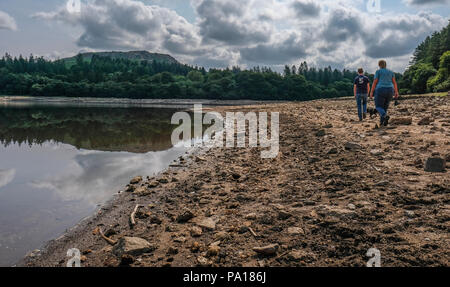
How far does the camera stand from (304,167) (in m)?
7.72

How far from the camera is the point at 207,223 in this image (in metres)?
4.86

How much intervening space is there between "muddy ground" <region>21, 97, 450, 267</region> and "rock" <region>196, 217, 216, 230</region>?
0.12 ft

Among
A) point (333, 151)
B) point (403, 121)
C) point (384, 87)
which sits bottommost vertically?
point (333, 151)

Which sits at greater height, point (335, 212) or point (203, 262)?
point (335, 212)

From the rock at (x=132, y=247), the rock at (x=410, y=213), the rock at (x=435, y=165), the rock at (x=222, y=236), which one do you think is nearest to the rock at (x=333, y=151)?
the rock at (x=435, y=165)

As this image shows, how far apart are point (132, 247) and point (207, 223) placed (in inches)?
49.5

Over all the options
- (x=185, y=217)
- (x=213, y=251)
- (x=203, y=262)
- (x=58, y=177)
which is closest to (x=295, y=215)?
(x=213, y=251)

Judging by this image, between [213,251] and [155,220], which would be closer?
[213,251]

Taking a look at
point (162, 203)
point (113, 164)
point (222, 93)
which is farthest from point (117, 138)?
point (222, 93)

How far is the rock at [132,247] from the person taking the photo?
13.4 ft

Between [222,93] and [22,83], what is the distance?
8763cm

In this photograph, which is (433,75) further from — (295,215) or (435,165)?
(295,215)

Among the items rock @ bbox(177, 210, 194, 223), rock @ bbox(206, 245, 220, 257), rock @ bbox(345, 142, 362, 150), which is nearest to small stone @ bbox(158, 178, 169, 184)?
rock @ bbox(177, 210, 194, 223)
